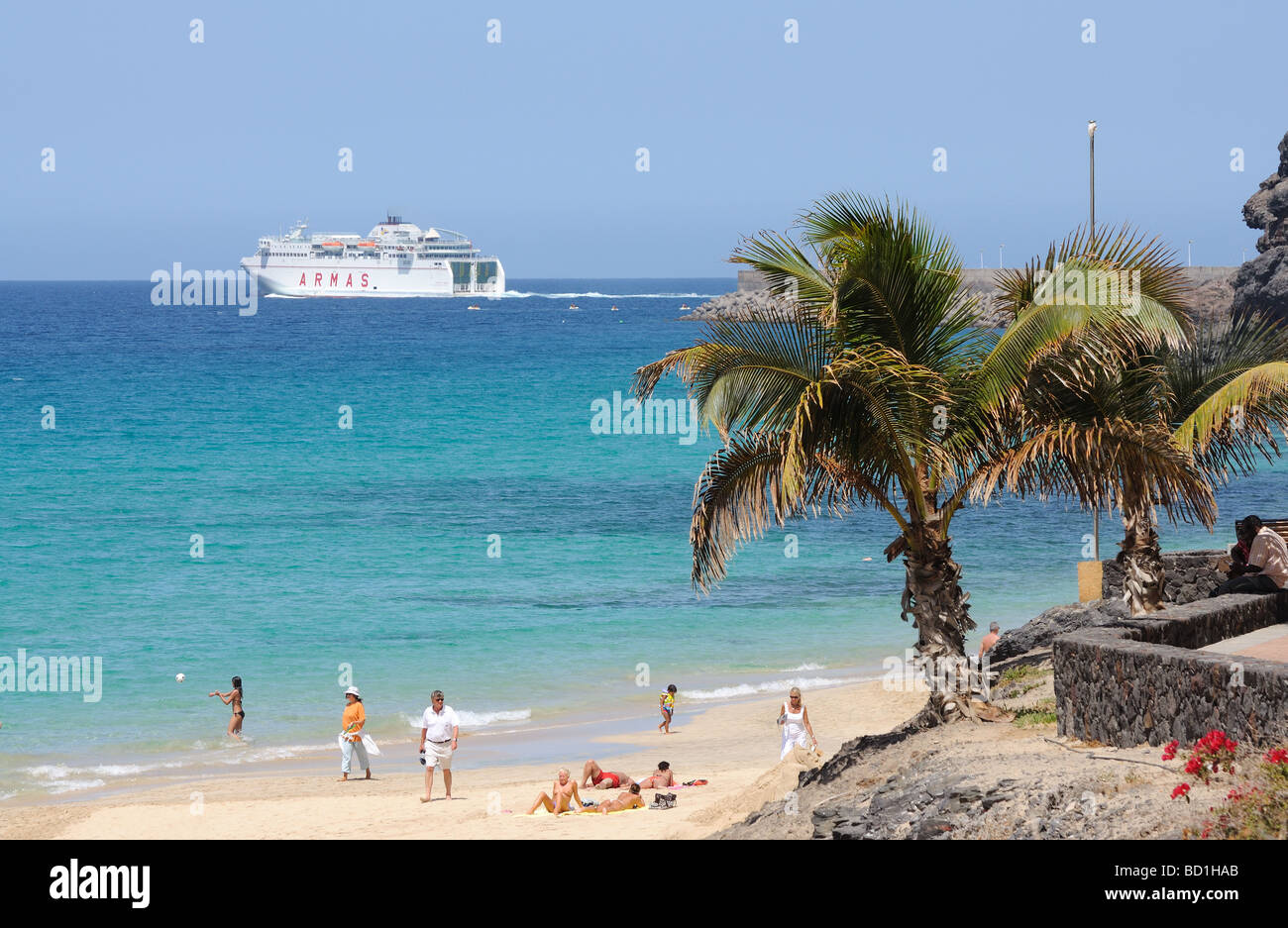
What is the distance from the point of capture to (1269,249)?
212ft

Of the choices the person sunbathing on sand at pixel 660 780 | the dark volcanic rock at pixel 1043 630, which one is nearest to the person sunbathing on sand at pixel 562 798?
the person sunbathing on sand at pixel 660 780

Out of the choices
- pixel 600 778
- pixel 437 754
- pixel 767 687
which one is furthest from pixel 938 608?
pixel 767 687

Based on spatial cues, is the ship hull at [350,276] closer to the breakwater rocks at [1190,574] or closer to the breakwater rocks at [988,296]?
the breakwater rocks at [988,296]

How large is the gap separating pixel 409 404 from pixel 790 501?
60746 mm

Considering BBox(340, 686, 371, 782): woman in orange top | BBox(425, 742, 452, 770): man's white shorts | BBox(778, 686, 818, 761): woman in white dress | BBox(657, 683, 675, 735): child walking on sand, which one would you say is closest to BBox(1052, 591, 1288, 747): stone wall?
BBox(778, 686, 818, 761): woman in white dress

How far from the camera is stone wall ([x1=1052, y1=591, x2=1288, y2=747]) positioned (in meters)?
7.98

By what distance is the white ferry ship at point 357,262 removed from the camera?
16938 cm

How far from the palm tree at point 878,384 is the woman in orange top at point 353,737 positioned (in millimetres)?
7083

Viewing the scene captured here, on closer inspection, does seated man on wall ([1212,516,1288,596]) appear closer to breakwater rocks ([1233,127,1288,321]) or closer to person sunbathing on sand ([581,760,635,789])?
person sunbathing on sand ([581,760,635,789])

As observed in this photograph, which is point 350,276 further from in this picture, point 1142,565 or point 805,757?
point 1142,565

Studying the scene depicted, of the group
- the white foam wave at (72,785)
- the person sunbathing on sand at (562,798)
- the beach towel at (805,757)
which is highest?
the beach towel at (805,757)

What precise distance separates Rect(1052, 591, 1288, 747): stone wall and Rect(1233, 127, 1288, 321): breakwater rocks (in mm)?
58071

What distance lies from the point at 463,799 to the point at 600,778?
5.14 ft
